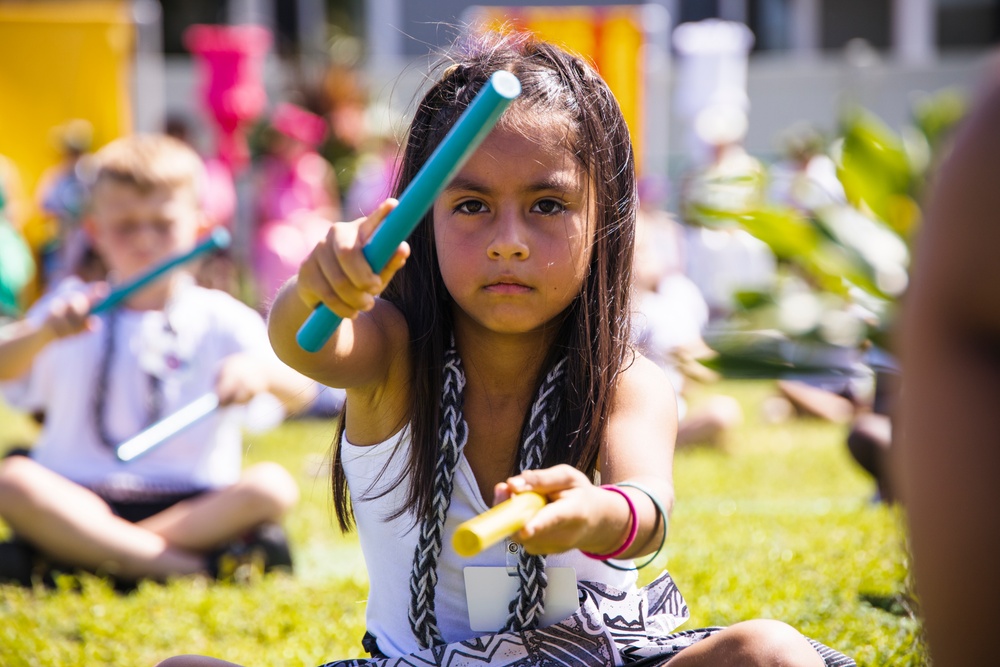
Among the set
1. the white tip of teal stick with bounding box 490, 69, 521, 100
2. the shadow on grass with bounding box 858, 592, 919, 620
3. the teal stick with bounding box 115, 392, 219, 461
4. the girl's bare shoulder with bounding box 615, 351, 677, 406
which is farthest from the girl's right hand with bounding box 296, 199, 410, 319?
the shadow on grass with bounding box 858, 592, 919, 620

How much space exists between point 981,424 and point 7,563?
297cm

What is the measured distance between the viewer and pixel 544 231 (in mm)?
1574

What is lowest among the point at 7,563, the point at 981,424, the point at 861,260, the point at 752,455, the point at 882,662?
the point at 752,455

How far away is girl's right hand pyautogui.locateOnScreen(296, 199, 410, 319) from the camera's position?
119 cm

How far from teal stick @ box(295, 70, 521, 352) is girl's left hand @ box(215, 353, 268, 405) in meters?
1.66

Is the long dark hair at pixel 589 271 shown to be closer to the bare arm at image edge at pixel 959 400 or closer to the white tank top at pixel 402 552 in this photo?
the white tank top at pixel 402 552

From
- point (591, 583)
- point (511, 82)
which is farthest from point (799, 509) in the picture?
point (511, 82)

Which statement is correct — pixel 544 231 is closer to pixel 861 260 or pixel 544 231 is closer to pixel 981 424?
pixel 981 424

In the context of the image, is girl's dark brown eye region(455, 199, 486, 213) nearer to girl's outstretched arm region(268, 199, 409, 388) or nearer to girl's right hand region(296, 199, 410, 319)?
girl's outstretched arm region(268, 199, 409, 388)

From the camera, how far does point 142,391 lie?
3369mm

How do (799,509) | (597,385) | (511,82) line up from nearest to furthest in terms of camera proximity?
1. (511,82)
2. (597,385)
3. (799,509)

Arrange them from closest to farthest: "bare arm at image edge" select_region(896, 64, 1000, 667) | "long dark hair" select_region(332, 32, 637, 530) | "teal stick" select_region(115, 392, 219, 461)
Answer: "bare arm at image edge" select_region(896, 64, 1000, 667)
"long dark hair" select_region(332, 32, 637, 530)
"teal stick" select_region(115, 392, 219, 461)

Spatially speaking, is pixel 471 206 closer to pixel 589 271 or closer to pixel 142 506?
pixel 589 271

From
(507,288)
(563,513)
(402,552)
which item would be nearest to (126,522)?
(402,552)
